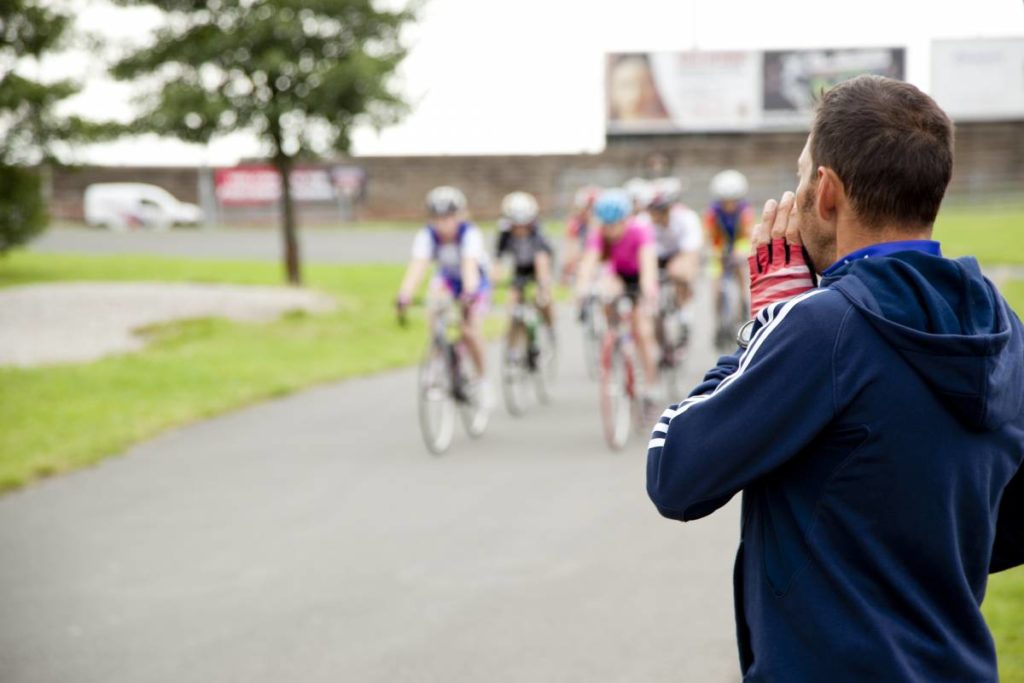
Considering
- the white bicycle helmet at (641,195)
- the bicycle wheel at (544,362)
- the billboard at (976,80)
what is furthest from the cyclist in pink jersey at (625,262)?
the billboard at (976,80)

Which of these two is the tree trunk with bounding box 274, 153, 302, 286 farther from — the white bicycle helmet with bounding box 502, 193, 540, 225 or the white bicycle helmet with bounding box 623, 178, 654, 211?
the white bicycle helmet with bounding box 502, 193, 540, 225

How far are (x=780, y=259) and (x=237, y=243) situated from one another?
3890 centimetres

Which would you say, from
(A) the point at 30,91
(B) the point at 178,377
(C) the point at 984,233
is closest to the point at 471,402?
(B) the point at 178,377

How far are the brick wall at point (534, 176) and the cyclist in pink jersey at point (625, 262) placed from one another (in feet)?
127

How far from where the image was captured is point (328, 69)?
1986 cm

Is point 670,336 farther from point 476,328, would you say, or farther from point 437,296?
point 437,296

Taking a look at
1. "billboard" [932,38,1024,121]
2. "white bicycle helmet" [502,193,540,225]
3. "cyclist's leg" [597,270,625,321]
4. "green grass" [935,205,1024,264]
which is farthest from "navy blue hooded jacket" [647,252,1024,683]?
"billboard" [932,38,1024,121]

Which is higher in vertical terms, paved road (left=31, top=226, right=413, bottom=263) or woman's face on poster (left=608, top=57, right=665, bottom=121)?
woman's face on poster (left=608, top=57, right=665, bottom=121)

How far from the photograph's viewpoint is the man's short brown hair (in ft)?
6.40

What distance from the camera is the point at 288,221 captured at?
22812 mm

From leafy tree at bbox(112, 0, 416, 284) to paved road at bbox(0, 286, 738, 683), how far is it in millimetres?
10694

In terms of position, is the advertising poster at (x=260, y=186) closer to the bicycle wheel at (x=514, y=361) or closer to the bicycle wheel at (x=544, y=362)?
the bicycle wheel at (x=544, y=362)

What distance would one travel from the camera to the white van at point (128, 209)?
158ft

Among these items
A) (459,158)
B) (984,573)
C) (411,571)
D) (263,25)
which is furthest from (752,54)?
(984,573)
